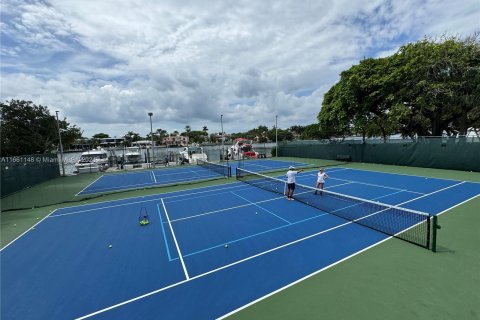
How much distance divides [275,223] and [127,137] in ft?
362

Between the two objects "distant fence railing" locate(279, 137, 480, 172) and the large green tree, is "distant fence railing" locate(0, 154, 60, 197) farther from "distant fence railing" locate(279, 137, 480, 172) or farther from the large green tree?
"distant fence railing" locate(279, 137, 480, 172)

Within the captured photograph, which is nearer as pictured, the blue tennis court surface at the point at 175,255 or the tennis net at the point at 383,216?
the blue tennis court surface at the point at 175,255

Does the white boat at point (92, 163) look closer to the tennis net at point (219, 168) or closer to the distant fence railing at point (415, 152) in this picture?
the tennis net at point (219, 168)

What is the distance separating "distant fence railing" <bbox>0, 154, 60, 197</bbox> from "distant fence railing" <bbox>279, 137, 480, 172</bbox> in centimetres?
3247

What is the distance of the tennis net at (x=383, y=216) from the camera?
741 cm

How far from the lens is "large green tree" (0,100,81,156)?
29219 millimetres

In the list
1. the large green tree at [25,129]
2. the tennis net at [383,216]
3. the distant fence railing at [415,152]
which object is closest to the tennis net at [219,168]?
the tennis net at [383,216]

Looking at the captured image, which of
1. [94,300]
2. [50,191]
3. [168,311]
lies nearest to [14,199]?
[50,191]

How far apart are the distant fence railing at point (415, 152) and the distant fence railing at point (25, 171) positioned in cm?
3247

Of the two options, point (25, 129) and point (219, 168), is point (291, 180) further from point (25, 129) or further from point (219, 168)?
point (25, 129)

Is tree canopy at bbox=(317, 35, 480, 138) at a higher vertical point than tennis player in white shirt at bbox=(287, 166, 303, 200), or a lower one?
higher

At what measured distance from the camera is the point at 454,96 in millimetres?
21953

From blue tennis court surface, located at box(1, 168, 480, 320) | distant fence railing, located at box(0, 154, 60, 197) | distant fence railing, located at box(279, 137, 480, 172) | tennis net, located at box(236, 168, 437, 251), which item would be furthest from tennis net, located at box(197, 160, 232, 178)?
distant fence railing, located at box(0, 154, 60, 197)

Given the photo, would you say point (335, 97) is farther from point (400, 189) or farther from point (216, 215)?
point (216, 215)
